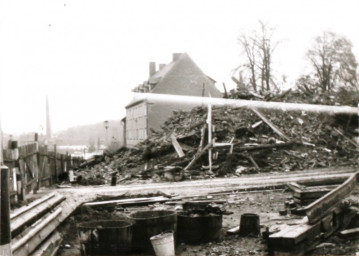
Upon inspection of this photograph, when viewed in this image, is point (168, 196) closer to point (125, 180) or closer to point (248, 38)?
point (125, 180)

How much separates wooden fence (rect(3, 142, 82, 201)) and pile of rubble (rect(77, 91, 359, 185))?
20.9 ft

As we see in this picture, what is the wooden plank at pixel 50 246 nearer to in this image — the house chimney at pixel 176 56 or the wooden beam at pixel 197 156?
the wooden beam at pixel 197 156

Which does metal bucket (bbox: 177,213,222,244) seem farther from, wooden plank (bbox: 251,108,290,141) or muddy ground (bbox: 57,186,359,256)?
wooden plank (bbox: 251,108,290,141)

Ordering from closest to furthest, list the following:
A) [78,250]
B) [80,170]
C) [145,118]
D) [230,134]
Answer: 1. [78,250]
2. [230,134]
3. [80,170]
4. [145,118]

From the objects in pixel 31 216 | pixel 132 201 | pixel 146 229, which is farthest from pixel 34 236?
pixel 132 201

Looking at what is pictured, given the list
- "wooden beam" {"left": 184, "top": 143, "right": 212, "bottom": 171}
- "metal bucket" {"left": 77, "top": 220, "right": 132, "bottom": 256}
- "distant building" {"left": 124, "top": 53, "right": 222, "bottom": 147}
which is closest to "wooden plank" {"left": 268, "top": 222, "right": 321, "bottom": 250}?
"metal bucket" {"left": 77, "top": 220, "right": 132, "bottom": 256}

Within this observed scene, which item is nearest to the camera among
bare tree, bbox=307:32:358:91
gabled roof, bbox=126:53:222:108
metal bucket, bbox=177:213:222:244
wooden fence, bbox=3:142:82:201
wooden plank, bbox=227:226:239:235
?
metal bucket, bbox=177:213:222:244

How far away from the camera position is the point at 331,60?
41.2 meters

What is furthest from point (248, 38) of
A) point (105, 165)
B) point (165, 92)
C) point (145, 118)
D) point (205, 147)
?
point (205, 147)

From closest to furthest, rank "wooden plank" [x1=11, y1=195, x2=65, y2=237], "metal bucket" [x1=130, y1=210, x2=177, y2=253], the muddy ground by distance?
"wooden plank" [x1=11, y1=195, x2=65, y2=237], the muddy ground, "metal bucket" [x1=130, y1=210, x2=177, y2=253]

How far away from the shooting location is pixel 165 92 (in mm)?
49969

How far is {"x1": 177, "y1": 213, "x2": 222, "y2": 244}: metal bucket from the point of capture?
26.9ft

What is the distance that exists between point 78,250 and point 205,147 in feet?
53.2

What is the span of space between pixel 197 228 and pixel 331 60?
121 ft
